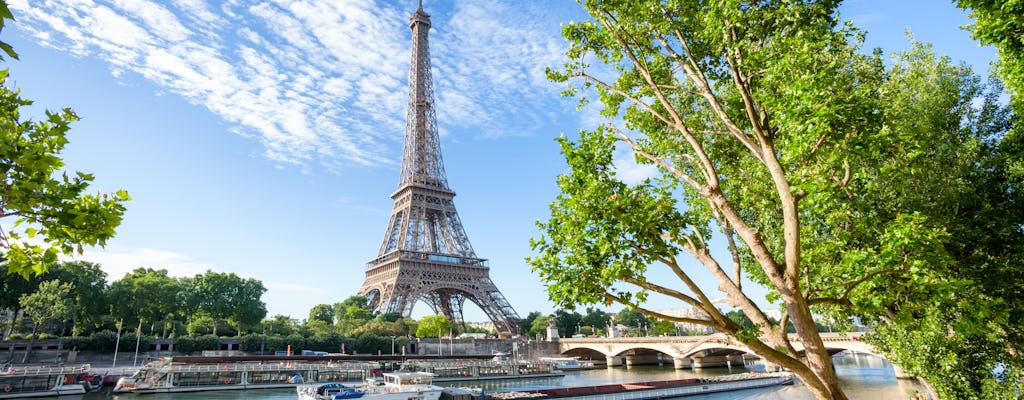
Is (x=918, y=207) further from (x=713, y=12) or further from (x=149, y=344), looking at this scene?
(x=149, y=344)

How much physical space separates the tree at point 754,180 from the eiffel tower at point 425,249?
194 feet

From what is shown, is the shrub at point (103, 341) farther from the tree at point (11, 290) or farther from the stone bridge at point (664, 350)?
the stone bridge at point (664, 350)

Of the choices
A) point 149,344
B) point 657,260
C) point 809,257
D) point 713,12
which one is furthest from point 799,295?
point 149,344

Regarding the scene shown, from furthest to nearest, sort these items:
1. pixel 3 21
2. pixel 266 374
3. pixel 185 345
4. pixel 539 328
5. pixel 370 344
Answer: pixel 539 328, pixel 370 344, pixel 185 345, pixel 266 374, pixel 3 21

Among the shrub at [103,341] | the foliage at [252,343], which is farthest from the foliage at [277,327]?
the shrub at [103,341]

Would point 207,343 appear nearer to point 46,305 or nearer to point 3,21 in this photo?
point 46,305

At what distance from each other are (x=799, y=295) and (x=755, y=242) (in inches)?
30.8

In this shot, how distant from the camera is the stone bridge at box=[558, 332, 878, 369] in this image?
1923 inches

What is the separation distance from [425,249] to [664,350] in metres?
34.1

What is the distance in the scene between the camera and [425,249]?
73000mm

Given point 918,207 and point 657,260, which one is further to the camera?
point 918,207

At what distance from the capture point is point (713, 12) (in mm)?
6965

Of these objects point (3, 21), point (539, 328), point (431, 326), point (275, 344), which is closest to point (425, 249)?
point (431, 326)

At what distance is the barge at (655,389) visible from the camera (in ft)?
104
